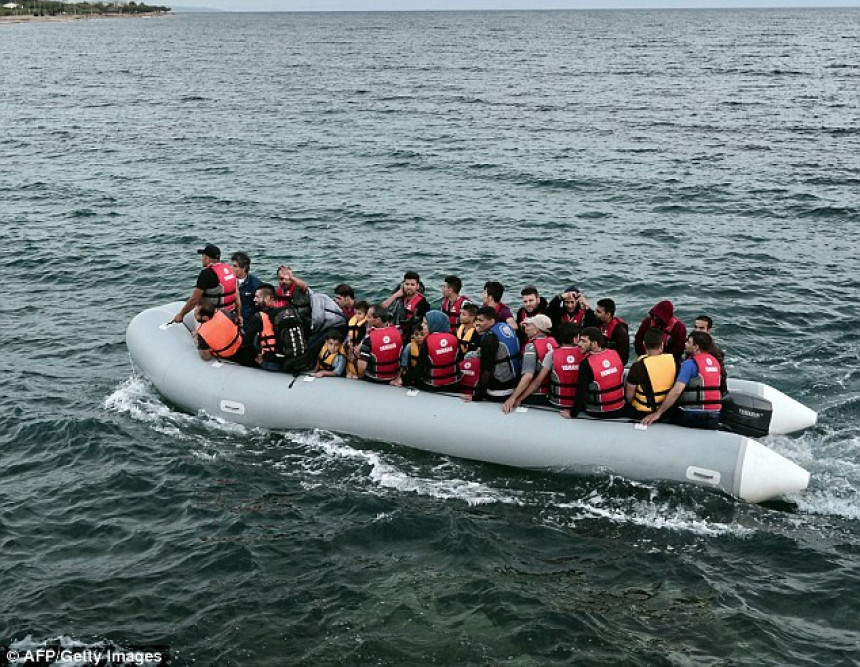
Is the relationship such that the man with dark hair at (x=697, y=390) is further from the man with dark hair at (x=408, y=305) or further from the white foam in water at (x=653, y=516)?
the man with dark hair at (x=408, y=305)

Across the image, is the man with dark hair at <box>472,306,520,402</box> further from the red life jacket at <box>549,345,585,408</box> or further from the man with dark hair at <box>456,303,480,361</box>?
the red life jacket at <box>549,345,585,408</box>

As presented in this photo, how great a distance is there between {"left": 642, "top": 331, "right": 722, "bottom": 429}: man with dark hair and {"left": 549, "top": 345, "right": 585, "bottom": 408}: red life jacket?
826mm

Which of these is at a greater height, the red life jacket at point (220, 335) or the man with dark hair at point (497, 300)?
the man with dark hair at point (497, 300)

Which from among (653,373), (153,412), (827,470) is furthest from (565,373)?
(153,412)

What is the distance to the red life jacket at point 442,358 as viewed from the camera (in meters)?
9.76

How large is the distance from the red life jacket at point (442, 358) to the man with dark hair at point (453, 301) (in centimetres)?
68

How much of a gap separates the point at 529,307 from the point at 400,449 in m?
2.24

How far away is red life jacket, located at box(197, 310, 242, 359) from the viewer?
35.2 feet

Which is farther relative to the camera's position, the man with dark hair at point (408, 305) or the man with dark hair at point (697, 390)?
the man with dark hair at point (408, 305)

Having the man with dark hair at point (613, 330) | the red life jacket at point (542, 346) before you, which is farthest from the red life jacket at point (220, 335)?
the man with dark hair at point (613, 330)

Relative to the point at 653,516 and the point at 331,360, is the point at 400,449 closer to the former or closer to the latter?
the point at 331,360

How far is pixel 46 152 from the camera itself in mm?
28188

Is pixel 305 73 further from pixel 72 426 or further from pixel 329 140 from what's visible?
pixel 72 426

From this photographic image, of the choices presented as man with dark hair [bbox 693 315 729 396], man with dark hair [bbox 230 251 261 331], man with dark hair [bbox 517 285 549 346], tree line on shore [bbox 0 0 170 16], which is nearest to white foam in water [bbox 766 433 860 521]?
man with dark hair [bbox 693 315 729 396]
